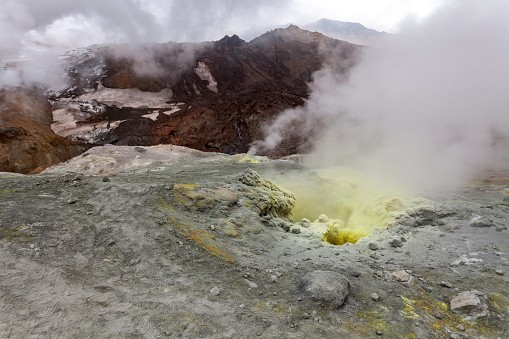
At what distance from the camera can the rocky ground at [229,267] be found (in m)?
2.82

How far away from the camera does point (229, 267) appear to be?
3.77 metres

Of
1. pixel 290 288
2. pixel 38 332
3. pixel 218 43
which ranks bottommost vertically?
pixel 290 288

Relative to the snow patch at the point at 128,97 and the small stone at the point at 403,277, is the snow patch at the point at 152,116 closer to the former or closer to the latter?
the snow patch at the point at 128,97

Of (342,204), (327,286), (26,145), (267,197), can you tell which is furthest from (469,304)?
(26,145)

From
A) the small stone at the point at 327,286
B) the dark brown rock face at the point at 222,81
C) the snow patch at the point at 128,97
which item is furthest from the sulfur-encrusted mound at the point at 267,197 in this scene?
the snow patch at the point at 128,97

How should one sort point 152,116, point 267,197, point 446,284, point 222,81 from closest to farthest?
1. point 446,284
2. point 267,197
3. point 152,116
4. point 222,81

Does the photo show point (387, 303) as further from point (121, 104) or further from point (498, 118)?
point (121, 104)

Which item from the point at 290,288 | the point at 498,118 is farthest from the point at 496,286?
the point at 498,118

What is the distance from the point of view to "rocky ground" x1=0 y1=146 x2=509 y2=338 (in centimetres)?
282

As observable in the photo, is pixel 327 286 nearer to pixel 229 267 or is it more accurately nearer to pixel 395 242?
pixel 229 267

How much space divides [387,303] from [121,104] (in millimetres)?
23387

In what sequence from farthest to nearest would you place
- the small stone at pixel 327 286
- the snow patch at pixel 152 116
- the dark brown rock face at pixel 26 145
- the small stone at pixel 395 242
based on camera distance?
the snow patch at pixel 152 116, the dark brown rock face at pixel 26 145, the small stone at pixel 395 242, the small stone at pixel 327 286

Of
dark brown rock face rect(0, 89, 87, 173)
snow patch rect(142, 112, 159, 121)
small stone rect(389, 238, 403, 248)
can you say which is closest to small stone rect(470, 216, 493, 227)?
small stone rect(389, 238, 403, 248)

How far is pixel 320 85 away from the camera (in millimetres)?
32031
